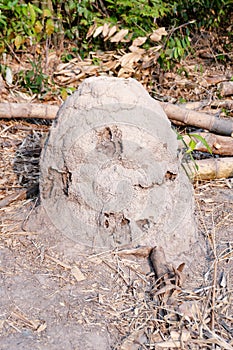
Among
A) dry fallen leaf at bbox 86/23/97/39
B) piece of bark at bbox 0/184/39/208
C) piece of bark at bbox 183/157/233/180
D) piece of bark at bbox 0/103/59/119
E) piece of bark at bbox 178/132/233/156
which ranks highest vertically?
dry fallen leaf at bbox 86/23/97/39

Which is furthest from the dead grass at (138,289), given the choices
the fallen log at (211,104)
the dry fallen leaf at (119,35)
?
the dry fallen leaf at (119,35)

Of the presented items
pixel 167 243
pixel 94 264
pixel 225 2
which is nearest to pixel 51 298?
pixel 94 264

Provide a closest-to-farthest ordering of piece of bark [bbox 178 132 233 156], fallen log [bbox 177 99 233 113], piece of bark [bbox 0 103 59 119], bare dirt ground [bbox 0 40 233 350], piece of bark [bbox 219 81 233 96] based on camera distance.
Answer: bare dirt ground [bbox 0 40 233 350], piece of bark [bbox 178 132 233 156], piece of bark [bbox 0 103 59 119], fallen log [bbox 177 99 233 113], piece of bark [bbox 219 81 233 96]

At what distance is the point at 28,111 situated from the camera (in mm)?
3938

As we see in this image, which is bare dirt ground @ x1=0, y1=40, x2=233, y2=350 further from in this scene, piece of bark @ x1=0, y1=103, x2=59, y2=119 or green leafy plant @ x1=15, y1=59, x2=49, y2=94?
green leafy plant @ x1=15, y1=59, x2=49, y2=94

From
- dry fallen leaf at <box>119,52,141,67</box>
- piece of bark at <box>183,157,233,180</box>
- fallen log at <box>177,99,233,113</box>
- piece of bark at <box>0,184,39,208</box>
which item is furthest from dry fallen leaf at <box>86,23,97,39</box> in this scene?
piece of bark at <box>0,184,39,208</box>

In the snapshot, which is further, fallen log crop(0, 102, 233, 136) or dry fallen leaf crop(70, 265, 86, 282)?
fallen log crop(0, 102, 233, 136)

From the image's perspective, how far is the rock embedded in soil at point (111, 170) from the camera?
2.71 m

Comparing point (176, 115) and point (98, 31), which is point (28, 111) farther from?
point (98, 31)

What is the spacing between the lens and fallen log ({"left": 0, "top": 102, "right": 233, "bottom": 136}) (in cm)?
380

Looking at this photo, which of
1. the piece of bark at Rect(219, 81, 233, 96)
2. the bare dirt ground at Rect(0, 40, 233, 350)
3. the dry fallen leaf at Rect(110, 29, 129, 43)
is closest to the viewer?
the bare dirt ground at Rect(0, 40, 233, 350)

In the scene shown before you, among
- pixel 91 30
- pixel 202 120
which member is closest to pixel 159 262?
pixel 202 120

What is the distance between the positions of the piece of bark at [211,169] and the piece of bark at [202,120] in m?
0.30

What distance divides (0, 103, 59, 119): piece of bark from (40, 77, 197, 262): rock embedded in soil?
45.2 inches
